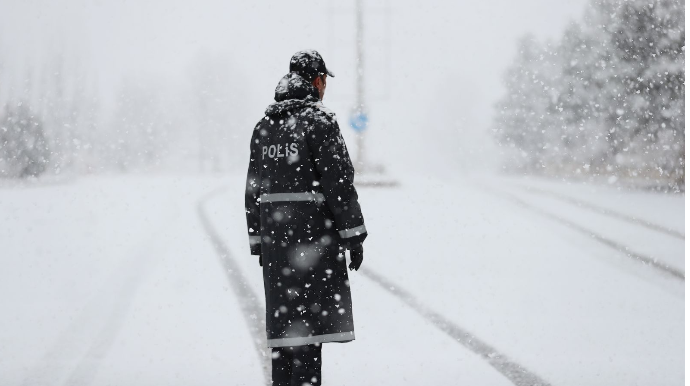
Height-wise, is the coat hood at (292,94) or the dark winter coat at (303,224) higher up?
the coat hood at (292,94)

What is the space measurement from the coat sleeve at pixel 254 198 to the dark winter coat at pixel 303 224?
0.15 meters

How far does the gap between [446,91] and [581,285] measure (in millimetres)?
49042

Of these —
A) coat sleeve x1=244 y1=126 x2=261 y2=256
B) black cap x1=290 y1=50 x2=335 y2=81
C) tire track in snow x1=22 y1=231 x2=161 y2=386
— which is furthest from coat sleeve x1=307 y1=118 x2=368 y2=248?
tire track in snow x1=22 y1=231 x2=161 y2=386

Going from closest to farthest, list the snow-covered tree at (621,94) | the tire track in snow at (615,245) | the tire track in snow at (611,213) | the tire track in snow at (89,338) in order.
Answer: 1. the tire track in snow at (89,338)
2. the tire track in snow at (615,245)
3. the tire track in snow at (611,213)
4. the snow-covered tree at (621,94)

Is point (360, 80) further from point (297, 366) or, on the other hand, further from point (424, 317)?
point (297, 366)

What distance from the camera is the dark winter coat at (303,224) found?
2973 mm

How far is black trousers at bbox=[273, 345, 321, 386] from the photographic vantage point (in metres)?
3.01

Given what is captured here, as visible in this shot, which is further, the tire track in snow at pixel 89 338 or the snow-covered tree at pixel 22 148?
the snow-covered tree at pixel 22 148

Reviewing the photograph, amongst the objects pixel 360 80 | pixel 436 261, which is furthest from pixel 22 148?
A: pixel 436 261

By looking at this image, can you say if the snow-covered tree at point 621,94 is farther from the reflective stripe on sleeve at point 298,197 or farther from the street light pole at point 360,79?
the reflective stripe on sleeve at point 298,197

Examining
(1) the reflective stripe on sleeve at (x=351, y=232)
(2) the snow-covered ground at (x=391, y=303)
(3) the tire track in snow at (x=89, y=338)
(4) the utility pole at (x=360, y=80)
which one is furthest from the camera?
(4) the utility pole at (x=360, y=80)

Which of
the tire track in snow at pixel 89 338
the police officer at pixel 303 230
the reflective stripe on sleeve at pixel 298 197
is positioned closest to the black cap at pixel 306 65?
the police officer at pixel 303 230

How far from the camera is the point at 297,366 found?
302cm

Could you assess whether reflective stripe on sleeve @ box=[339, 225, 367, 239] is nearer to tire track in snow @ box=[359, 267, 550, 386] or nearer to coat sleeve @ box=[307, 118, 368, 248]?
coat sleeve @ box=[307, 118, 368, 248]
